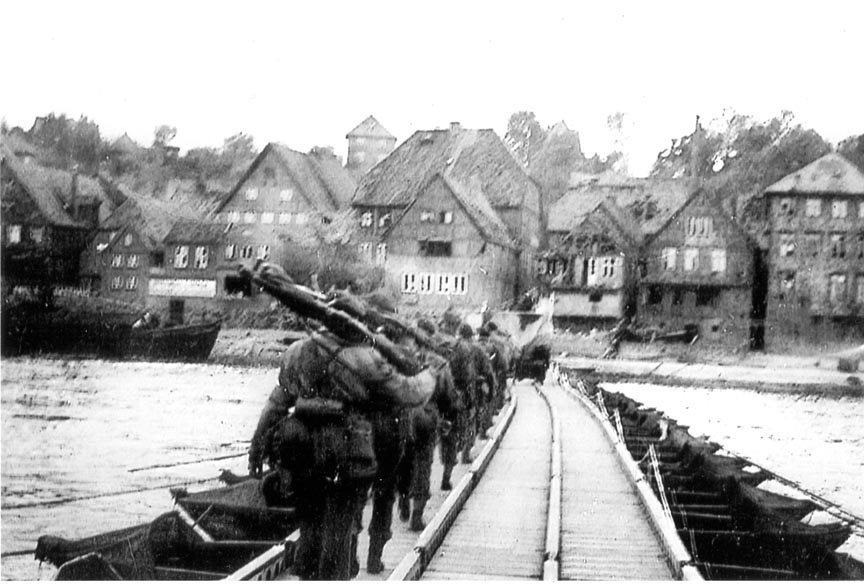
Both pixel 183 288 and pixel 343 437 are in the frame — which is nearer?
pixel 343 437

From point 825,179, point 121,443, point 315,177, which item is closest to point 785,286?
point 825,179

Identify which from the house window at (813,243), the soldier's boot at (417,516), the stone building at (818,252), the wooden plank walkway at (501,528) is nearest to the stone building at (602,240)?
the stone building at (818,252)

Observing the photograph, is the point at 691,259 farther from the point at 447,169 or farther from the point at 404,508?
the point at 404,508

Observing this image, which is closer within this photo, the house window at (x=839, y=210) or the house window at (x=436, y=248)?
the house window at (x=436, y=248)

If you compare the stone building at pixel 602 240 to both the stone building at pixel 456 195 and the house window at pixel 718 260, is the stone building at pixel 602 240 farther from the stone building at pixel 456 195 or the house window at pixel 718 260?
the house window at pixel 718 260

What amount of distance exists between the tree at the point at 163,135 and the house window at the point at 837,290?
324 cm

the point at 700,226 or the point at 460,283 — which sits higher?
the point at 700,226

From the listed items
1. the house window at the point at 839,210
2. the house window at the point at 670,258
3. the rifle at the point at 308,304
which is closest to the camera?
the rifle at the point at 308,304

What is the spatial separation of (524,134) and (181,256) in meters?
1.76

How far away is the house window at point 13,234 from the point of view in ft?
14.0

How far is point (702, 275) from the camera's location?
4.61 meters

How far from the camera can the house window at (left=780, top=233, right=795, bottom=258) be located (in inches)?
181

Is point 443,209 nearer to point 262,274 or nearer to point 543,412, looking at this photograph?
point 262,274

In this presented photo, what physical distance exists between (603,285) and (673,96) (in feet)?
3.21
